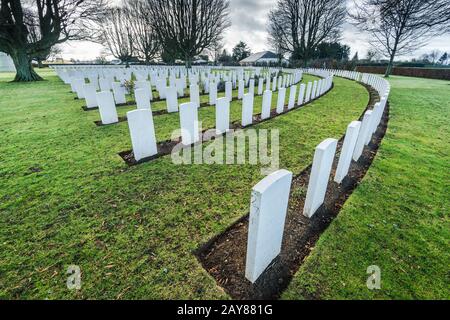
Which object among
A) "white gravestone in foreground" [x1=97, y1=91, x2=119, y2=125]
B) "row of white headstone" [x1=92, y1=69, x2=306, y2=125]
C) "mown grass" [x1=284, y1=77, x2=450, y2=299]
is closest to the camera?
"mown grass" [x1=284, y1=77, x2=450, y2=299]

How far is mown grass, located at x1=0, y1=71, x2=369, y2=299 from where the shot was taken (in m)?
1.77

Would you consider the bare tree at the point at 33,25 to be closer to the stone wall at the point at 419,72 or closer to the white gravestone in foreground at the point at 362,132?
the white gravestone in foreground at the point at 362,132

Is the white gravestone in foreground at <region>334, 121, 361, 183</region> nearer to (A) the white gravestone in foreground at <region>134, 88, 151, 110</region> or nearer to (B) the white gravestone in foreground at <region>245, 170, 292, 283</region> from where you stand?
(B) the white gravestone in foreground at <region>245, 170, 292, 283</region>

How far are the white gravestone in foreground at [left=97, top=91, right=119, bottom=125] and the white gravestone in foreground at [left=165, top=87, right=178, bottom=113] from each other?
1.69 meters

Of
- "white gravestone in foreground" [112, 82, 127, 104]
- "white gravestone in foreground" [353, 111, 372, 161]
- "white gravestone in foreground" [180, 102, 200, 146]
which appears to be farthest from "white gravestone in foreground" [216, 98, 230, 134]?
"white gravestone in foreground" [112, 82, 127, 104]

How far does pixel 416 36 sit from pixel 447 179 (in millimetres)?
28747

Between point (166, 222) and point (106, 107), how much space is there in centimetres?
460

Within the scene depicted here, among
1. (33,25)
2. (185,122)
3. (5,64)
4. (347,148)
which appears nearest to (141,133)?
(185,122)

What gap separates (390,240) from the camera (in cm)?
221

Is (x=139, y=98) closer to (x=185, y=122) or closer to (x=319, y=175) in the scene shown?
(x=185, y=122)

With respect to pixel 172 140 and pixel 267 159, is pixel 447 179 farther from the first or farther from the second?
pixel 172 140

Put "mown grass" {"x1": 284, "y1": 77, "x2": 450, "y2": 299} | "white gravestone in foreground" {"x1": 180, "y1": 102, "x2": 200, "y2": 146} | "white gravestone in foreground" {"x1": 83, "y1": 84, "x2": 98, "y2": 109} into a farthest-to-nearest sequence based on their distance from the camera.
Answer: "white gravestone in foreground" {"x1": 83, "y1": 84, "x2": 98, "y2": 109} < "white gravestone in foreground" {"x1": 180, "y1": 102, "x2": 200, "y2": 146} < "mown grass" {"x1": 284, "y1": 77, "x2": 450, "y2": 299}
